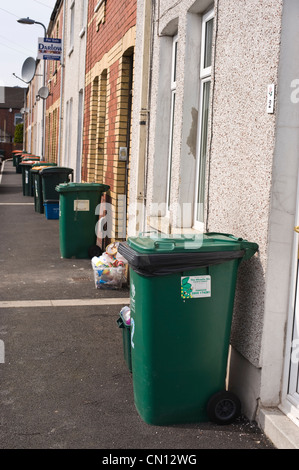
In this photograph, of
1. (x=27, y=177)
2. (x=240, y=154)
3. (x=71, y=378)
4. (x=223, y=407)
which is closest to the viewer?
(x=223, y=407)

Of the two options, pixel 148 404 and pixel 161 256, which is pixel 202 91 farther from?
pixel 148 404

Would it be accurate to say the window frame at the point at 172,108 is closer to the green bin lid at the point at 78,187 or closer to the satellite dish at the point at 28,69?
the green bin lid at the point at 78,187

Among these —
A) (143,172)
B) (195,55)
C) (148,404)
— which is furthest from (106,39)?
(148,404)

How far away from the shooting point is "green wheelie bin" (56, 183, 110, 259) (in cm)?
995

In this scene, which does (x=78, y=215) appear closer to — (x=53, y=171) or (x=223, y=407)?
(x=53, y=171)

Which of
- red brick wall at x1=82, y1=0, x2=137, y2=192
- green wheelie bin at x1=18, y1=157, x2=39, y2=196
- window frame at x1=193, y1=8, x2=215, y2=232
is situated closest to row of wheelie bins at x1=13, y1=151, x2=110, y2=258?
red brick wall at x1=82, y1=0, x2=137, y2=192

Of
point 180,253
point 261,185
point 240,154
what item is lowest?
point 180,253

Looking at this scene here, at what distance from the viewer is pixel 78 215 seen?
1001 centimetres

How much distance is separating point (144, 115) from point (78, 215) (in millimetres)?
2845

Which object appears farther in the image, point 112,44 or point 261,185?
point 112,44

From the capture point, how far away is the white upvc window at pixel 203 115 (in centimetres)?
585

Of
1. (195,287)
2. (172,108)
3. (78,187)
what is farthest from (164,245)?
(78,187)

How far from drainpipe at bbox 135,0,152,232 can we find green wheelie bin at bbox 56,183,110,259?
2228mm

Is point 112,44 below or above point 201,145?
above
